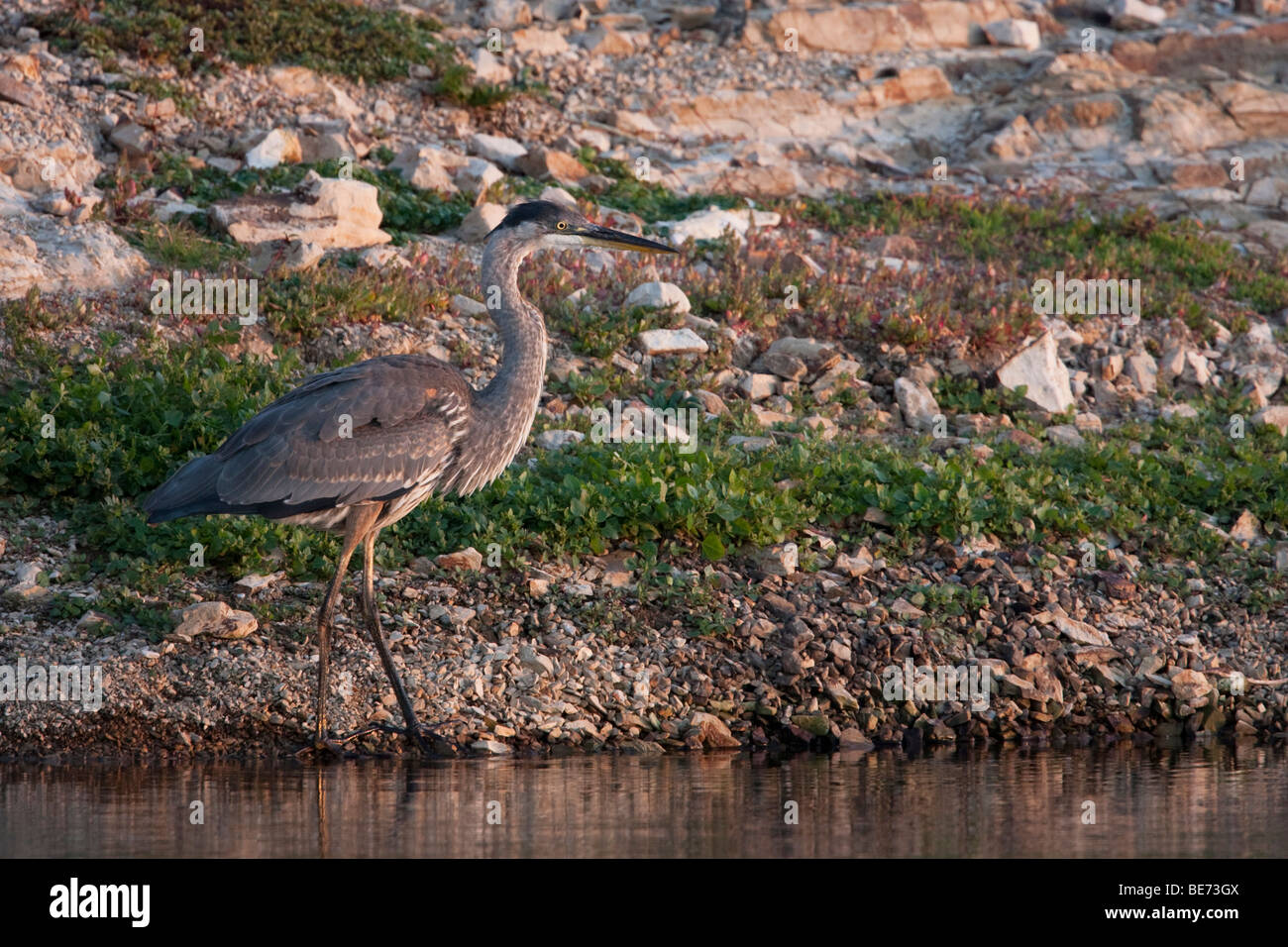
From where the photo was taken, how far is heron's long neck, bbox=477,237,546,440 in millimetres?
10164

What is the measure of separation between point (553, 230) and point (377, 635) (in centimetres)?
308

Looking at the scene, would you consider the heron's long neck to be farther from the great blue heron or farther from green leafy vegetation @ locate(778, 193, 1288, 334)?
green leafy vegetation @ locate(778, 193, 1288, 334)

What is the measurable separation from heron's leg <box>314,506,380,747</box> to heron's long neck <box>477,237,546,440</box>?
1.05 m

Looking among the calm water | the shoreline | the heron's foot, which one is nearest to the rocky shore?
the shoreline

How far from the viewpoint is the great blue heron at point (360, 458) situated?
9602mm

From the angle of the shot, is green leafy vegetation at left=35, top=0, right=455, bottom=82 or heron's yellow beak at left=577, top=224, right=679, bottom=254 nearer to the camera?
heron's yellow beak at left=577, top=224, right=679, bottom=254

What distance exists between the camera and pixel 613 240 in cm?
1066

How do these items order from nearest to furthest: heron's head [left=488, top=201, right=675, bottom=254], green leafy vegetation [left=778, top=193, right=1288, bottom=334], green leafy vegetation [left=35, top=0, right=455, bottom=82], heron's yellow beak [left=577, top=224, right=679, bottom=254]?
heron's yellow beak [left=577, top=224, right=679, bottom=254] < heron's head [left=488, top=201, right=675, bottom=254] < green leafy vegetation [left=778, top=193, right=1288, bottom=334] < green leafy vegetation [left=35, top=0, right=455, bottom=82]

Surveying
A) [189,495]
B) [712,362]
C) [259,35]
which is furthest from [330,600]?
[259,35]

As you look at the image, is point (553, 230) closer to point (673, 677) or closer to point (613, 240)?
point (613, 240)

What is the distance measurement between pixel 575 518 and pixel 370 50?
11147 mm

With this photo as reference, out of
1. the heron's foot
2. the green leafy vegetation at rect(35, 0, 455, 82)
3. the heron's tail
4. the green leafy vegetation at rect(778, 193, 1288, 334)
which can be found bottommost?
the heron's foot

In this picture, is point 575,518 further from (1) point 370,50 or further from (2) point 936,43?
(2) point 936,43
